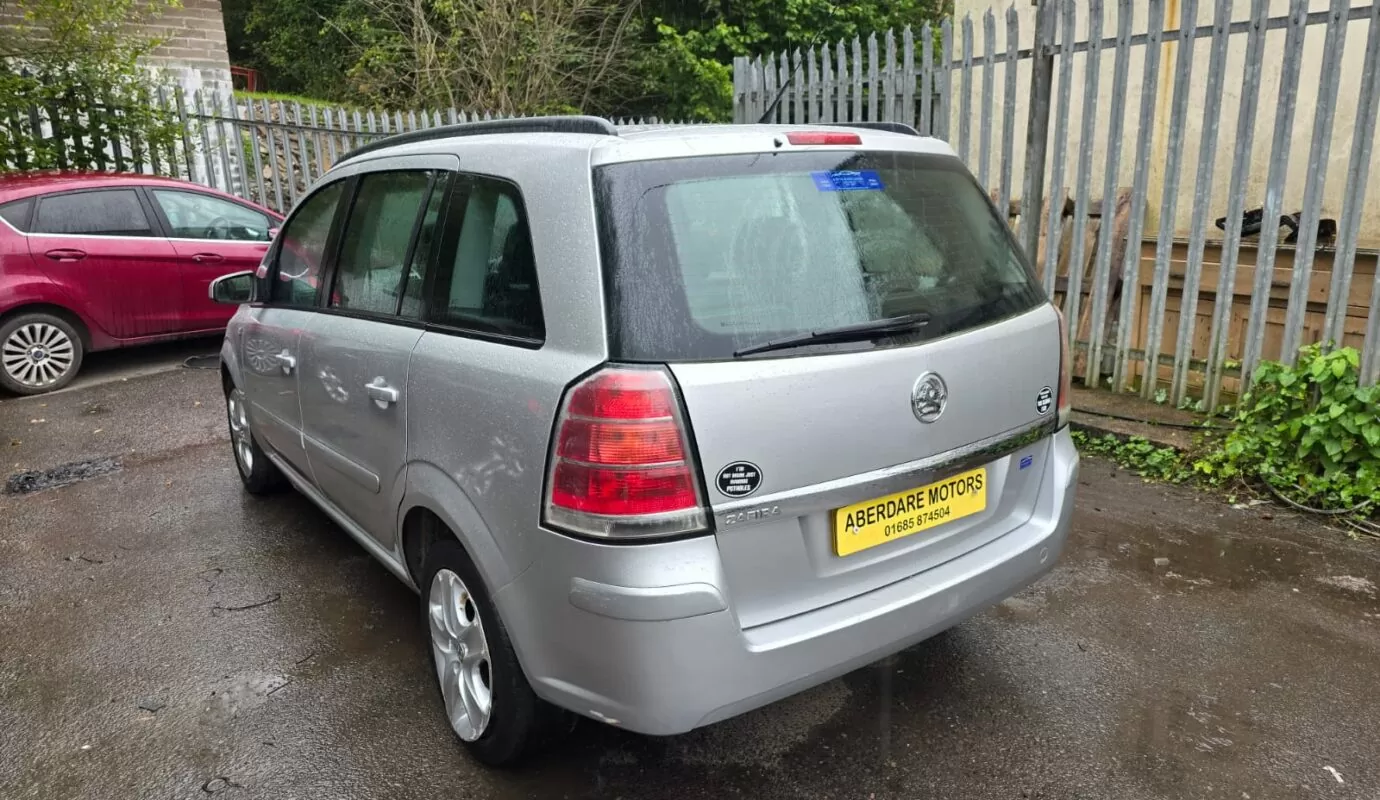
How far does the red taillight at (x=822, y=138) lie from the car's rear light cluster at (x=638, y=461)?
31.6 inches

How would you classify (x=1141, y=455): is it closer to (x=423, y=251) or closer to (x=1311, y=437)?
(x=1311, y=437)

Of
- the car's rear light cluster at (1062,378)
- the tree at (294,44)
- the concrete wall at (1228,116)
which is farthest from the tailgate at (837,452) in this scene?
the tree at (294,44)

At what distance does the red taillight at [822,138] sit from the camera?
2.43m

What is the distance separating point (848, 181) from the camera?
2.46 meters

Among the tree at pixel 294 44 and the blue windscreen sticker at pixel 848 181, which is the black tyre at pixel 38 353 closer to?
the blue windscreen sticker at pixel 848 181

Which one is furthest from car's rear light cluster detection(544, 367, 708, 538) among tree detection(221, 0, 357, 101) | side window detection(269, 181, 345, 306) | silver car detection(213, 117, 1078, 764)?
tree detection(221, 0, 357, 101)

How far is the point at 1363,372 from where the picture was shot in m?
4.38

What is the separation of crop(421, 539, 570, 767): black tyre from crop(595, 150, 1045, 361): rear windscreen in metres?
0.88

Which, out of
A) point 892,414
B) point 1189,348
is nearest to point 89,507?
point 892,414

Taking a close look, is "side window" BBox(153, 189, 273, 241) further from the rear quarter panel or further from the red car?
the rear quarter panel

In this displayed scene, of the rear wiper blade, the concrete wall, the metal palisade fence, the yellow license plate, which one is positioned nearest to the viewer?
the rear wiper blade

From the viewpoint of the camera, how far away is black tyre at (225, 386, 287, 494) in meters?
4.60

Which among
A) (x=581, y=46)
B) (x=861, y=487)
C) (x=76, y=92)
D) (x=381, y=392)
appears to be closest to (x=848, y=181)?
(x=861, y=487)

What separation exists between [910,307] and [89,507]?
444 centimetres
